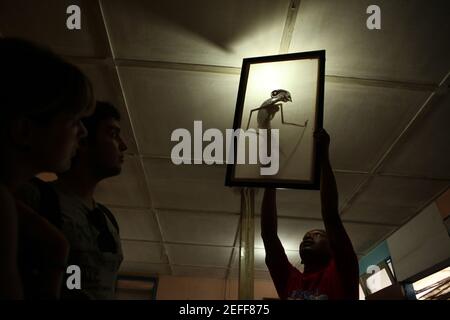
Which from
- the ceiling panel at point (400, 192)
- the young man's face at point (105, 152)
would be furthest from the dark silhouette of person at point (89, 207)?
the ceiling panel at point (400, 192)

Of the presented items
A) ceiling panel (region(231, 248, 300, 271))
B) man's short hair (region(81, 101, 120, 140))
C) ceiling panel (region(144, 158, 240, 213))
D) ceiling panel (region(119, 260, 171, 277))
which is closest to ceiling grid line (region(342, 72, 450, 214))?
ceiling panel (region(144, 158, 240, 213))

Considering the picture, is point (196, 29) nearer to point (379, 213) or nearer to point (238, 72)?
point (238, 72)

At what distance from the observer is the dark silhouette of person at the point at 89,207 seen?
23.1 inches

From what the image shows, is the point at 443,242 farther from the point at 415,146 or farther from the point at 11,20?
the point at 11,20

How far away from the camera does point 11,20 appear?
1578mm

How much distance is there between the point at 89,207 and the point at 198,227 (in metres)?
2.90

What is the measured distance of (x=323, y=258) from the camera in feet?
4.53

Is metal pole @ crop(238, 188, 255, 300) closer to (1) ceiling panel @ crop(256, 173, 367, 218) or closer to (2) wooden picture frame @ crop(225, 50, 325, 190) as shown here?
(1) ceiling panel @ crop(256, 173, 367, 218)

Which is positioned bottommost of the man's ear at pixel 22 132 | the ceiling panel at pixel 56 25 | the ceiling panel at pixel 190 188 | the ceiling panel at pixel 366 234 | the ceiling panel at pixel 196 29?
the man's ear at pixel 22 132

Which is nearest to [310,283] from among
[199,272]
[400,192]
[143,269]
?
[400,192]

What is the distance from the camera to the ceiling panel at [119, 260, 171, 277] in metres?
4.84

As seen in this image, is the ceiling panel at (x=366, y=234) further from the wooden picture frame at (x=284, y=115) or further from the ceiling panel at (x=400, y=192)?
the wooden picture frame at (x=284, y=115)

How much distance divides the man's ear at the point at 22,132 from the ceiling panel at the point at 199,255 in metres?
3.81
